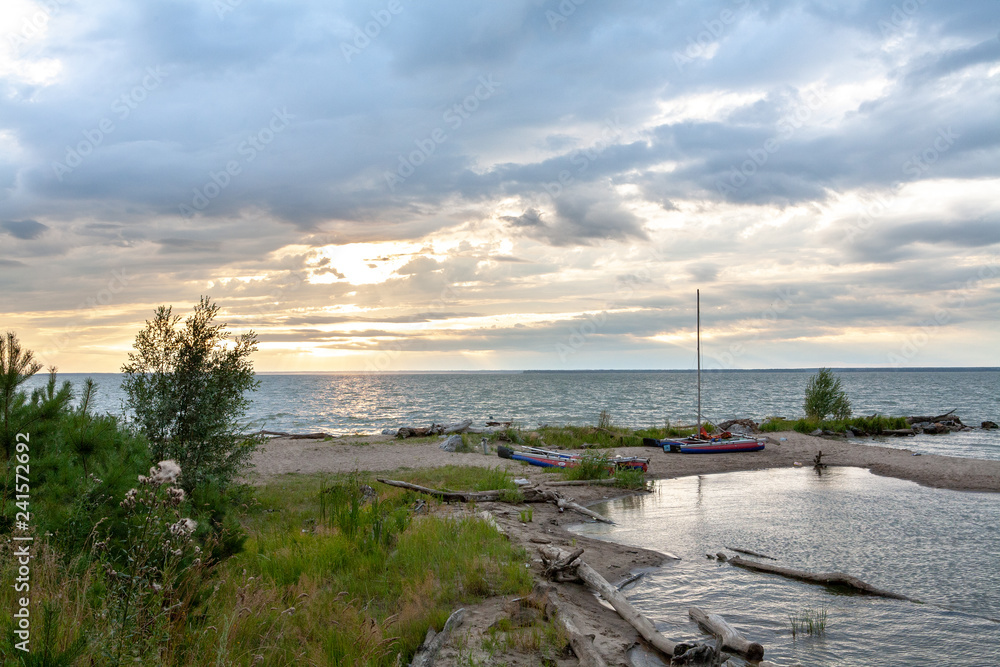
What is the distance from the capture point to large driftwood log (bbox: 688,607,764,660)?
23.7ft

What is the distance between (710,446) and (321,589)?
83.2ft

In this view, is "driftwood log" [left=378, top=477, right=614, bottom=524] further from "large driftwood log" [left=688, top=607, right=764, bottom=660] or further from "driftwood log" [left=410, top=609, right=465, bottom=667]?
"driftwood log" [left=410, top=609, right=465, bottom=667]

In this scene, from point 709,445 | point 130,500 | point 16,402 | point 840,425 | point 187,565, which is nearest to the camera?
point 130,500

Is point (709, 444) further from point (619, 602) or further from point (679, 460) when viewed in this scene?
point (619, 602)

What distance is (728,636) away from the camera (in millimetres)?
7539

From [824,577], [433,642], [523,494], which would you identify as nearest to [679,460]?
[523,494]

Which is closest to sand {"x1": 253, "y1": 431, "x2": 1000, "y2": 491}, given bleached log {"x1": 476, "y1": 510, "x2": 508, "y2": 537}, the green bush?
bleached log {"x1": 476, "y1": 510, "x2": 508, "y2": 537}

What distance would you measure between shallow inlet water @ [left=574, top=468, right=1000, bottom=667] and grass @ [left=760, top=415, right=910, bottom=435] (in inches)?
710

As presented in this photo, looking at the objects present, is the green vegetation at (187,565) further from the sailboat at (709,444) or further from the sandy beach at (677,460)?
the sailboat at (709,444)

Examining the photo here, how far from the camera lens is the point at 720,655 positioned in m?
6.77

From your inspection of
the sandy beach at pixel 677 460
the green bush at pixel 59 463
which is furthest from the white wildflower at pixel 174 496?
the sandy beach at pixel 677 460

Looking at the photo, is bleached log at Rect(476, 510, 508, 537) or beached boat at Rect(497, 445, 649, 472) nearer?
bleached log at Rect(476, 510, 508, 537)

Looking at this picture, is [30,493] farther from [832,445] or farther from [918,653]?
[832,445]

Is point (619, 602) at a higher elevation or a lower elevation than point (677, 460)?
higher
